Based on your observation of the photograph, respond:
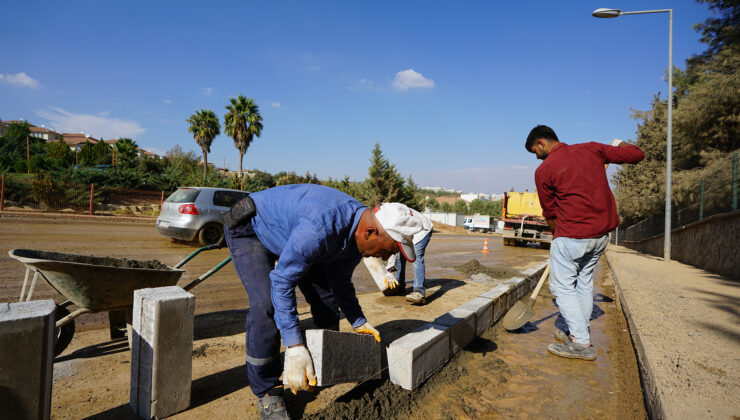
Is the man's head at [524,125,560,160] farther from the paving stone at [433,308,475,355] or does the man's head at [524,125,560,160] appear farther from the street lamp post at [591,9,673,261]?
the street lamp post at [591,9,673,261]

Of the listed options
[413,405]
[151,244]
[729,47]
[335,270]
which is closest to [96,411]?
[335,270]

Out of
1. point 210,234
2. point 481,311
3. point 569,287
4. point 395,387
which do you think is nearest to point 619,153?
point 569,287

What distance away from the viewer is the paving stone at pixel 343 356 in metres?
2.10

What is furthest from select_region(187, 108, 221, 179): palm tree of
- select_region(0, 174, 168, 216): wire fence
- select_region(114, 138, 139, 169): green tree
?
select_region(0, 174, 168, 216): wire fence

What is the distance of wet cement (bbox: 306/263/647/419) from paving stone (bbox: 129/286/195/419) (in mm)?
829

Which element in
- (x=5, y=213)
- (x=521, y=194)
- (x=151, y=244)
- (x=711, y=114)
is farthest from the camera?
(x=521, y=194)

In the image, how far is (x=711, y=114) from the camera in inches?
527

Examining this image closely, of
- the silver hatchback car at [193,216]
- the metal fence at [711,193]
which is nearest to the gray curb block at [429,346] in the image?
the silver hatchback car at [193,216]

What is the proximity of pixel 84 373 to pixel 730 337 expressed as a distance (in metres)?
5.61

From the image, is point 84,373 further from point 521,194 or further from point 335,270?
point 521,194

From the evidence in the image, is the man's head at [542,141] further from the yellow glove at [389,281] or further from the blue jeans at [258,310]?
the blue jeans at [258,310]

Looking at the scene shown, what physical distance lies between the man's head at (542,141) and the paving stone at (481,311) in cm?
167

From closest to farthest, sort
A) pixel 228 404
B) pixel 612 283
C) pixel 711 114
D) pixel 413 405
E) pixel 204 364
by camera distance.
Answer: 1. pixel 228 404
2. pixel 413 405
3. pixel 204 364
4. pixel 612 283
5. pixel 711 114

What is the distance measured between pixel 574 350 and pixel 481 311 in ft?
2.99
